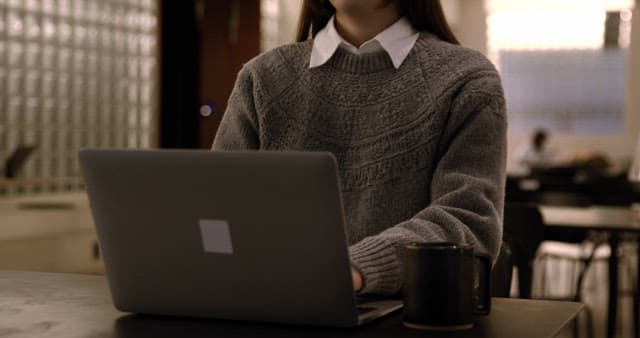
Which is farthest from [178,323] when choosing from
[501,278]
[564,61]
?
[564,61]

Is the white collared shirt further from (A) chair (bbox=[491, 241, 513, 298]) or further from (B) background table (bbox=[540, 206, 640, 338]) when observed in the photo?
(B) background table (bbox=[540, 206, 640, 338])

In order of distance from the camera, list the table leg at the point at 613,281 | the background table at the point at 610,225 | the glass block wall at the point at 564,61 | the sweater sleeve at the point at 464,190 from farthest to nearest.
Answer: the glass block wall at the point at 564,61 → the table leg at the point at 613,281 → the background table at the point at 610,225 → the sweater sleeve at the point at 464,190

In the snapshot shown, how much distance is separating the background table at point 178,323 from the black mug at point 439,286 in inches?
0.7

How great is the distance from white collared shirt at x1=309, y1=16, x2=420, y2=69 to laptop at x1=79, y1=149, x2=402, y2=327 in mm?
553

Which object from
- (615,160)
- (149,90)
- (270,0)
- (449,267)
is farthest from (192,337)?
(615,160)

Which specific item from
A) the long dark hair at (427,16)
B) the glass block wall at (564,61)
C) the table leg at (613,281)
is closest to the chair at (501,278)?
the long dark hair at (427,16)

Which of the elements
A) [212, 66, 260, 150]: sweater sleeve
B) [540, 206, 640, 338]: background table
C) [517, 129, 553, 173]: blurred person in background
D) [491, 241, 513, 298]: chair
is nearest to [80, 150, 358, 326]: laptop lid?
[212, 66, 260, 150]: sweater sleeve

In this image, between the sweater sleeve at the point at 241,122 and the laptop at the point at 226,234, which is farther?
the sweater sleeve at the point at 241,122

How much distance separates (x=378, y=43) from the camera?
1574 millimetres

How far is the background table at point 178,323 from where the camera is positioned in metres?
1.06

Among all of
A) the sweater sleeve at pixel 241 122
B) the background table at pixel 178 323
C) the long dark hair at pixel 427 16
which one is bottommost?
the background table at pixel 178 323

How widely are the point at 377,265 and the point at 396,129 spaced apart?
0.35 meters

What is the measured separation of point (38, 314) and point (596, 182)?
612cm

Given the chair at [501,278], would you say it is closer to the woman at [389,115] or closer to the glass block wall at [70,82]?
the woman at [389,115]
